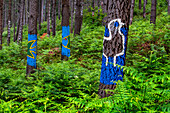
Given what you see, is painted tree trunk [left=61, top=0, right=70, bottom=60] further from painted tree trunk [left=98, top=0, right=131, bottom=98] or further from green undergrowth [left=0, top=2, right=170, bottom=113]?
painted tree trunk [left=98, top=0, right=131, bottom=98]

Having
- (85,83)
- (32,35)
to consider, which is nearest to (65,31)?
(32,35)

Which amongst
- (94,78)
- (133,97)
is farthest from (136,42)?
(133,97)

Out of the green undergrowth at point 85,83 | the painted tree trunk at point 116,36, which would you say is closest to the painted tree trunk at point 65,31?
the green undergrowth at point 85,83

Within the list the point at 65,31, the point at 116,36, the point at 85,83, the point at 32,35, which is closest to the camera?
the point at 116,36

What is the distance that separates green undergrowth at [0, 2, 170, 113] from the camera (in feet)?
7.06

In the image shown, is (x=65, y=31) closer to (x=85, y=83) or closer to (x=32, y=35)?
(x=32, y=35)

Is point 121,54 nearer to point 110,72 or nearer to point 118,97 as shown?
point 110,72

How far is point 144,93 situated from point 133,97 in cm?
26

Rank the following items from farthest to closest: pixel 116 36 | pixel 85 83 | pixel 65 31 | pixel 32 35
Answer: pixel 65 31 → pixel 32 35 → pixel 85 83 → pixel 116 36

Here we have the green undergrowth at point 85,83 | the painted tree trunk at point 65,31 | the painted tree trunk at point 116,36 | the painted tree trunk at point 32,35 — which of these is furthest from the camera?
the painted tree trunk at point 65,31

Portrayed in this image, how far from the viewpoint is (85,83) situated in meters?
5.21

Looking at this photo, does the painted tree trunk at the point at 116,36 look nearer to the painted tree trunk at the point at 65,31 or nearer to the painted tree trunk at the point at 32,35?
the painted tree trunk at the point at 32,35

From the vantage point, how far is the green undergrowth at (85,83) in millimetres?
2150

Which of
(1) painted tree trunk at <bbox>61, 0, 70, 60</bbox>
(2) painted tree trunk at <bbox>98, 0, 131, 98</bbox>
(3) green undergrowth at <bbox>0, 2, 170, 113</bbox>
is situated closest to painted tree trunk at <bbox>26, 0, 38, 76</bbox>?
(3) green undergrowth at <bbox>0, 2, 170, 113</bbox>
